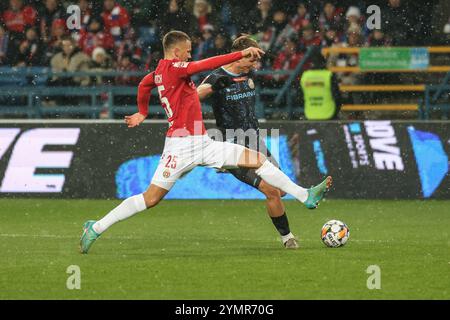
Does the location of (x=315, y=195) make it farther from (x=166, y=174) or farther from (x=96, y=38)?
(x=96, y=38)

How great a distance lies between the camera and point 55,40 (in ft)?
72.2

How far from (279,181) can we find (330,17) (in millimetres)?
10253

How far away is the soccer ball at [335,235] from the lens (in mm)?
11438

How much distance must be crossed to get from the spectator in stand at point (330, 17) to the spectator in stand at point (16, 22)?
213 inches

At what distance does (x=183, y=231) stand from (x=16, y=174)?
4.96 m

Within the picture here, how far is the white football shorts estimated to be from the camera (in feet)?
35.8

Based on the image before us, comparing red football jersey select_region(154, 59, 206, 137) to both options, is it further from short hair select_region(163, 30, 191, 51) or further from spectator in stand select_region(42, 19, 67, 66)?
spectator in stand select_region(42, 19, 67, 66)

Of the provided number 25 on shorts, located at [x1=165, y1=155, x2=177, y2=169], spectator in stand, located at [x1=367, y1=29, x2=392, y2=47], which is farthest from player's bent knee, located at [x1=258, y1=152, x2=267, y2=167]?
spectator in stand, located at [x1=367, y1=29, x2=392, y2=47]

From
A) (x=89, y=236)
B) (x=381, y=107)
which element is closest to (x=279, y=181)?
(x=89, y=236)

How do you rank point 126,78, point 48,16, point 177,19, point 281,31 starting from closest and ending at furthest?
1. point 281,31
2. point 177,19
3. point 126,78
4. point 48,16

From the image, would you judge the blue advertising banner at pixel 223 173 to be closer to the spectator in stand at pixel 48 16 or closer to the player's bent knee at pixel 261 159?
the spectator in stand at pixel 48 16
